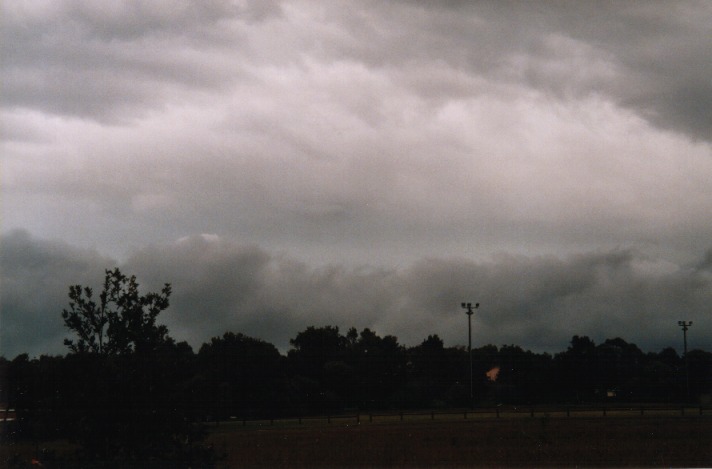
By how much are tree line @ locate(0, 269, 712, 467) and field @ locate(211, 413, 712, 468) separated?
3.71 metres

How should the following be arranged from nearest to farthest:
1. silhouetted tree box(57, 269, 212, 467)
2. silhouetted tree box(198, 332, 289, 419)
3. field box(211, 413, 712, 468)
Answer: silhouetted tree box(57, 269, 212, 467) → field box(211, 413, 712, 468) → silhouetted tree box(198, 332, 289, 419)

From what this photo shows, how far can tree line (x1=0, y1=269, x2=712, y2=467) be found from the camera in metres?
10.4

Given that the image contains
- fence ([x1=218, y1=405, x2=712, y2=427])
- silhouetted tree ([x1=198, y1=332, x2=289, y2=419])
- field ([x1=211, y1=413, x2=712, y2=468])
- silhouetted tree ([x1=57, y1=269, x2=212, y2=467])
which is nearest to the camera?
silhouetted tree ([x1=57, y1=269, x2=212, y2=467])

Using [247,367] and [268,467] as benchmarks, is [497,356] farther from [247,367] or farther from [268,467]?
[268,467]

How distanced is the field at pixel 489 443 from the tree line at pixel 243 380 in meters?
3.71

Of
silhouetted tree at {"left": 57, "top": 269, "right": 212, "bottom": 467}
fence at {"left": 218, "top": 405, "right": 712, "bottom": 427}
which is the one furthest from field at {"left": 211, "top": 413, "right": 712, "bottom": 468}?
silhouetted tree at {"left": 57, "top": 269, "right": 212, "bottom": 467}

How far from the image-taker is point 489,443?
3031 centimetres

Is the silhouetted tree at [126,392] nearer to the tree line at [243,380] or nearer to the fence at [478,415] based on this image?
the tree line at [243,380]

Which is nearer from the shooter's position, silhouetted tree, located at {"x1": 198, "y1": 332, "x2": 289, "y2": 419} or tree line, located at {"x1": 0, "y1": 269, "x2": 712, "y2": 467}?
tree line, located at {"x1": 0, "y1": 269, "x2": 712, "y2": 467}

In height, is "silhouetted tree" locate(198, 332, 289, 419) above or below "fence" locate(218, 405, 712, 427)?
above

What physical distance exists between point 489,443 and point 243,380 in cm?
2872

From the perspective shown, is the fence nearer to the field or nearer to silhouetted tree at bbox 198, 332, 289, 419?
silhouetted tree at bbox 198, 332, 289, 419

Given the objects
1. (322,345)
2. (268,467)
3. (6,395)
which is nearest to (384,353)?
(322,345)

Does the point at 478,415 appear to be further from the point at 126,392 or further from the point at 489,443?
the point at 126,392
